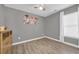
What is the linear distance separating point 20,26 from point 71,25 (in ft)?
7.04

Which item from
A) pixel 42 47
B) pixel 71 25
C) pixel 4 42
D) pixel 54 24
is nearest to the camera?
pixel 4 42

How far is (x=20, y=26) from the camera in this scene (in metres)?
4.55

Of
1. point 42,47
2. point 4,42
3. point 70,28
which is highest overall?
point 70,28

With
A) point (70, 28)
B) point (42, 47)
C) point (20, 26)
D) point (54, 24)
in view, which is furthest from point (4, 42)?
point (54, 24)

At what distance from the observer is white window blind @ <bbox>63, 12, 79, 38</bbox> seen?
4.85 m

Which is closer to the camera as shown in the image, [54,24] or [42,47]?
[42,47]

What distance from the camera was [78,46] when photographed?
459 centimetres

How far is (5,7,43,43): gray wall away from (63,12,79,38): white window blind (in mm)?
1217

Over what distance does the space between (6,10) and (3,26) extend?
22.9 inches

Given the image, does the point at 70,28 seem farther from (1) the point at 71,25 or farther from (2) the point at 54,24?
(2) the point at 54,24

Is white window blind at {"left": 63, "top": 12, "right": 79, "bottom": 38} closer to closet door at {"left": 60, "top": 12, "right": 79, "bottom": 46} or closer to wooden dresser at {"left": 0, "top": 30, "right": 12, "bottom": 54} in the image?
closet door at {"left": 60, "top": 12, "right": 79, "bottom": 46}

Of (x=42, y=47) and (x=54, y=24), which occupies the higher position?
(x=54, y=24)
